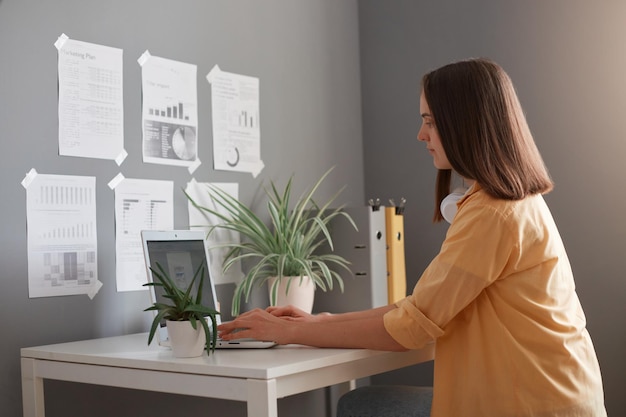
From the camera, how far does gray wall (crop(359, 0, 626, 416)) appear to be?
8.92 ft

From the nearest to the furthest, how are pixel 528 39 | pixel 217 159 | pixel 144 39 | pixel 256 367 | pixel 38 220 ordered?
pixel 256 367 < pixel 38 220 < pixel 144 39 < pixel 217 159 < pixel 528 39

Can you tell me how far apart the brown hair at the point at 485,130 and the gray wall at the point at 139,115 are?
1059mm

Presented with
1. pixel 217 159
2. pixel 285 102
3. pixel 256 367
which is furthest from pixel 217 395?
pixel 285 102

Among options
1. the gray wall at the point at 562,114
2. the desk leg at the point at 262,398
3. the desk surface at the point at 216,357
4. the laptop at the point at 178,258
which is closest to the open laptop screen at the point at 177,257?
the laptop at the point at 178,258

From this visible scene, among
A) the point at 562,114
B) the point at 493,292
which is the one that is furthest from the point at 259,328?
the point at 562,114

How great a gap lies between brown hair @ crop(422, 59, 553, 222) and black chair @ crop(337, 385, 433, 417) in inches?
29.0

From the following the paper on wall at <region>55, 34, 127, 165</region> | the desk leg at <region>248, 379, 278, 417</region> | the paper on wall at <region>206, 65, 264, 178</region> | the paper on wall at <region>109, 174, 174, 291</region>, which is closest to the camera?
the desk leg at <region>248, 379, 278, 417</region>

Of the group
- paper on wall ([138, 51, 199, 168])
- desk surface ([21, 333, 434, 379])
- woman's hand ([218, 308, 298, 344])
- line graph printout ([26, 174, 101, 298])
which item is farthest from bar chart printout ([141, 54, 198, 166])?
woman's hand ([218, 308, 298, 344])

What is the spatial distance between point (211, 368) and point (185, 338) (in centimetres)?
14

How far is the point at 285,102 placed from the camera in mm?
2973

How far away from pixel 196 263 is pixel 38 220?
436 millimetres

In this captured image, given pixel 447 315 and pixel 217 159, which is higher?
pixel 217 159

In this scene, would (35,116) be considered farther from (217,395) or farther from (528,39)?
(528,39)

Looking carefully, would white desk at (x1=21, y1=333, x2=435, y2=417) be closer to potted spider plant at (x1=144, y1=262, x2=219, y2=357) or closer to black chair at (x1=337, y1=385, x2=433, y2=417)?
potted spider plant at (x1=144, y1=262, x2=219, y2=357)
